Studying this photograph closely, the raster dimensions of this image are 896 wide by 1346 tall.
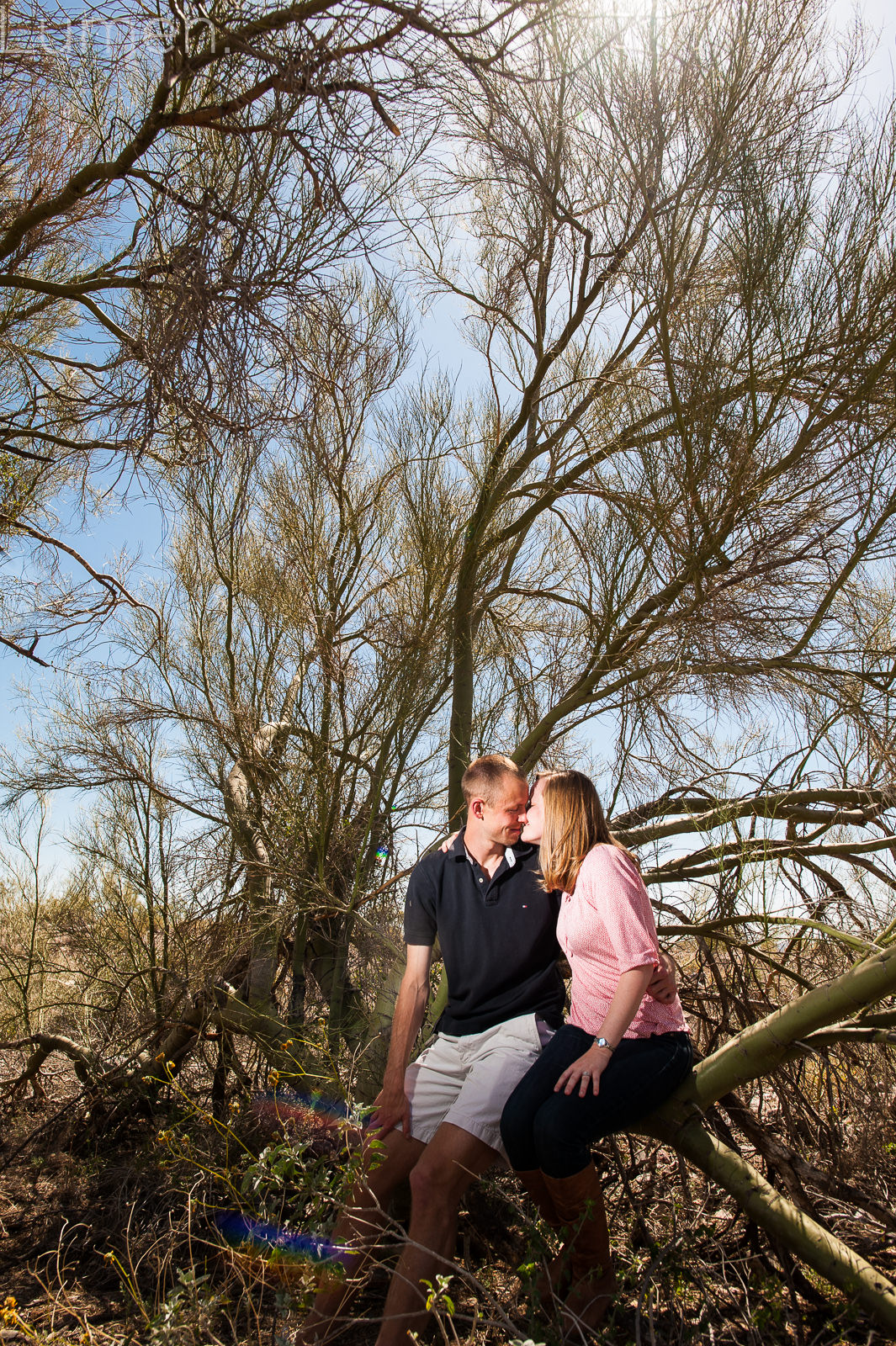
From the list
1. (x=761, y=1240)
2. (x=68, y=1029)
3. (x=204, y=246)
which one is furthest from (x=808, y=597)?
(x=68, y=1029)

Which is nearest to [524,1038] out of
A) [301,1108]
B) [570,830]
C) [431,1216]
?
[431,1216]

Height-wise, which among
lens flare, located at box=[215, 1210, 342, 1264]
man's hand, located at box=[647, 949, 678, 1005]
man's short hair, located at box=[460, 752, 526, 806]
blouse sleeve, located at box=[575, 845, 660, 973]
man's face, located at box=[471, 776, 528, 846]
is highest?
man's short hair, located at box=[460, 752, 526, 806]

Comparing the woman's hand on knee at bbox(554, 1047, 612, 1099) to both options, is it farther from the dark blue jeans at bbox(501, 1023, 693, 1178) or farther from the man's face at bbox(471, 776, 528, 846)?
the man's face at bbox(471, 776, 528, 846)

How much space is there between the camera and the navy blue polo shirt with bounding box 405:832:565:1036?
2982 mm

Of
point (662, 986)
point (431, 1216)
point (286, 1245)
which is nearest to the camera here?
point (431, 1216)

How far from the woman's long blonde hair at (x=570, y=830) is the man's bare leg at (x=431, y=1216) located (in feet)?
2.60

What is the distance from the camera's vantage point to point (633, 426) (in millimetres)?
4266

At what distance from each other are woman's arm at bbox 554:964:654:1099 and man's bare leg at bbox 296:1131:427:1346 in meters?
0.58

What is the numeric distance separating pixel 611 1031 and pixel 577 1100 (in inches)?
8.5

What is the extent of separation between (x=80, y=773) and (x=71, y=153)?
3.88 m

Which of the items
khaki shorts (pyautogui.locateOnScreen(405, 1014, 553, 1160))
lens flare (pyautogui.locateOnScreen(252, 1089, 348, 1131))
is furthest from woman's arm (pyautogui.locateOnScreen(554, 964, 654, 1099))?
lens flare (pyautogui.locateOnScreen(252, 1089, 348, 1131))

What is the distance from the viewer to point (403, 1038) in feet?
9.96

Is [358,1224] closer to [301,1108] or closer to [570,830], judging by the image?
[570,830]

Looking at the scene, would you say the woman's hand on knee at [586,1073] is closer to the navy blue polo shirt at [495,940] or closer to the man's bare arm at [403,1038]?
the navy blue polo shirt at [495,940]
